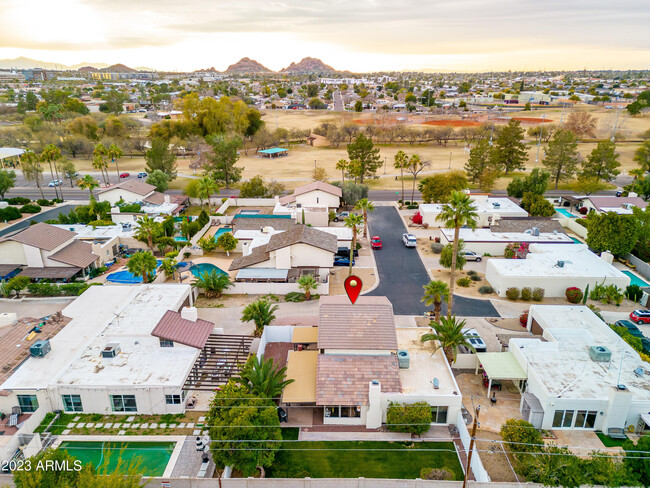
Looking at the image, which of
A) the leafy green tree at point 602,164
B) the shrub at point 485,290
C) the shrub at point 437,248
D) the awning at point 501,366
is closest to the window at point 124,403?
the awning at point 501,366

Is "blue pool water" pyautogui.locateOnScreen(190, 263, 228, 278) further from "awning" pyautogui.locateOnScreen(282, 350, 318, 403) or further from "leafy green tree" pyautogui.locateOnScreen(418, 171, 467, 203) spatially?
"leafy green tree" pyautogui.locateOnScreen(418, 171, 467, 203)

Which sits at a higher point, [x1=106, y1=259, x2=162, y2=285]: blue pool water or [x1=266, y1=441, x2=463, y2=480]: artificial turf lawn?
[x1=106, y1=259, x2=162, y2=285]: blue pool water

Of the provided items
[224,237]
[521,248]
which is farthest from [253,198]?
[521,248]

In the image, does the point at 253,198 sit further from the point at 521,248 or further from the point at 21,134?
the point at 21,134

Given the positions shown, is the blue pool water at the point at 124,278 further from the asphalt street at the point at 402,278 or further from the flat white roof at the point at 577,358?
the flat white roof at the point at 577,358

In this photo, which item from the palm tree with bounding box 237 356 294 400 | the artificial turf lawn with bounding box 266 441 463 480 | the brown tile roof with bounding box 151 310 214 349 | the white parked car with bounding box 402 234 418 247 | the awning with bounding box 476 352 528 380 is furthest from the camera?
the white parked car with bounding box 402 234 418 247

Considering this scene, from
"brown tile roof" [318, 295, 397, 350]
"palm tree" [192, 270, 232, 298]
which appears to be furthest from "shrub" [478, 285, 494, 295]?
"palm tree" [192, 270, 232, 298]
